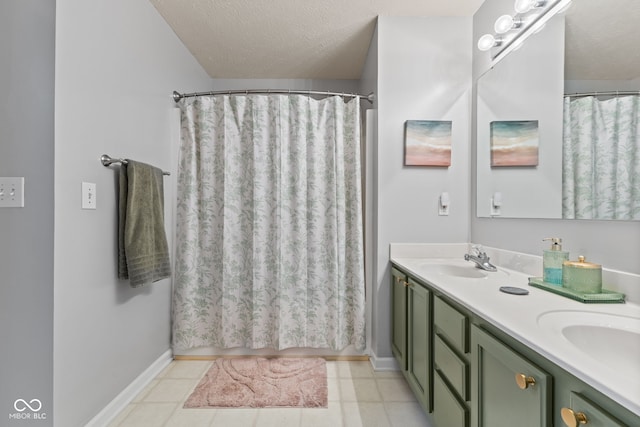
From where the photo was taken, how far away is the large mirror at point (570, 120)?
3.29 feet

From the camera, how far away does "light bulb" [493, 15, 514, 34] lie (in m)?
1.54

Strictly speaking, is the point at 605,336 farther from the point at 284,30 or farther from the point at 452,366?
the point at 284,30

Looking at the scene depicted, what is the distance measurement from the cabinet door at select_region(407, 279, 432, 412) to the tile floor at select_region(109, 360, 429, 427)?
0.58ft

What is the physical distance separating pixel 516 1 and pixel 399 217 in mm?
1332

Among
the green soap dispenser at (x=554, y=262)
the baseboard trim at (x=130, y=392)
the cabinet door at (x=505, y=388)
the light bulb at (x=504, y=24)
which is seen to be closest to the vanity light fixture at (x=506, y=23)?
the light bulb at (x=504, y=24)

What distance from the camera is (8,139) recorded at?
1172 millimetres

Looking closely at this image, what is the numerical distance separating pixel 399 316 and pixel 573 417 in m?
1.22

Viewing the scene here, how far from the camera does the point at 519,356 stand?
2.40ft

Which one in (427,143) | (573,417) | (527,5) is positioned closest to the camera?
(573,417)

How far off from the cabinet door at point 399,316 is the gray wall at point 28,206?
1680 mm

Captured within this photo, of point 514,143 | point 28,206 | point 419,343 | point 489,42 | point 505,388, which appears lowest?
point 419,343

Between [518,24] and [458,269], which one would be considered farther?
[458,269]

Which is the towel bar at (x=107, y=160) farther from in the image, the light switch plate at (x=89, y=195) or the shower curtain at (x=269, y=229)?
the shower curtain at (x=269, y=229)

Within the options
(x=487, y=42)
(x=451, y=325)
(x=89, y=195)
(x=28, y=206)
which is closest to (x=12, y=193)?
(x=28, y=206)
